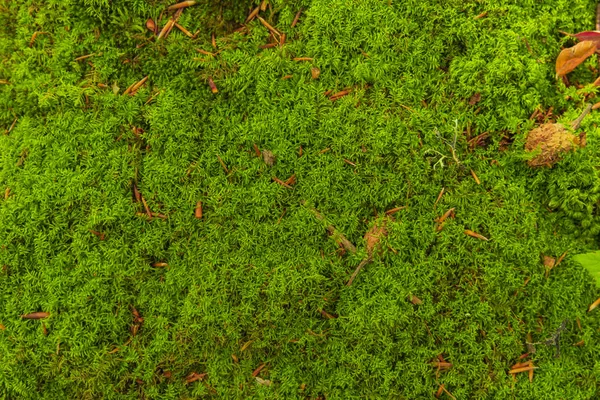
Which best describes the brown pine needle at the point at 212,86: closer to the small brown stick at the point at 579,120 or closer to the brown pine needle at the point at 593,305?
the small brown stick at the point at 579,120

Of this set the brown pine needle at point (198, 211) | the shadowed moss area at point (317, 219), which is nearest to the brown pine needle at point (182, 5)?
the shadowed moss area at point (317, 219)

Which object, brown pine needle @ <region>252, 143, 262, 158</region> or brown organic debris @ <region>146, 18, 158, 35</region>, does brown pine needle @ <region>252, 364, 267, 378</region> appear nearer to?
brown pine needle @ <region>252, 143, 262, 158</region>

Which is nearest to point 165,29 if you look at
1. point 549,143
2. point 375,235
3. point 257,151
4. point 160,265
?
point 257,151

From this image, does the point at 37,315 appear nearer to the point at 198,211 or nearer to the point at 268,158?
the point at 198,211

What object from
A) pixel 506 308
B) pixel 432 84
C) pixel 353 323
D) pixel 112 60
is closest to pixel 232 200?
pixel 353 323

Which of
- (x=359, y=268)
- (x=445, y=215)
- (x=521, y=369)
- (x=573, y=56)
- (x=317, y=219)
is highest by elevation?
(x=573, y=56)

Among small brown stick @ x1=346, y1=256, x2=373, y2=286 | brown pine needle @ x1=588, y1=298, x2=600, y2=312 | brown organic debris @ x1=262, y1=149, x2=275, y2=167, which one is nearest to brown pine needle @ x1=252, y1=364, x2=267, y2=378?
small brown stick @ x1=346, y1=256, x2=373, y2=286
